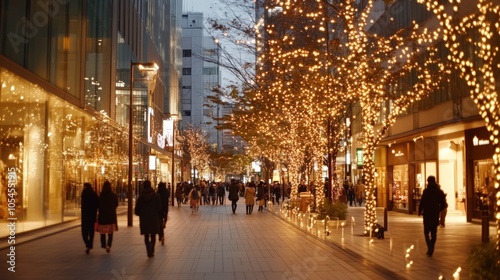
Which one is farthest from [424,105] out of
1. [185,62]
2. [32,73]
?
[185,62]

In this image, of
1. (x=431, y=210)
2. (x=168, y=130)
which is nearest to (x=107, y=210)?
(x=431, y=210)

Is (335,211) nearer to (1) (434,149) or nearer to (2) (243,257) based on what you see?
(1) (434,149)

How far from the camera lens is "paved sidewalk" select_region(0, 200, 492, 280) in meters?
12.5

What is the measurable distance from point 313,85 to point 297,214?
7.63 metres

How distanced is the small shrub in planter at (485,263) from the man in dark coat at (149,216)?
8.53 meters

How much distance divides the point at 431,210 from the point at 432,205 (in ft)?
0.48

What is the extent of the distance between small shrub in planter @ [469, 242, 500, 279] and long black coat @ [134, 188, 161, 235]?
8.52 m

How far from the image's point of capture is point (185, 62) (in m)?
127

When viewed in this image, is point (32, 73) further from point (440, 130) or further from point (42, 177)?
point (440, 130)

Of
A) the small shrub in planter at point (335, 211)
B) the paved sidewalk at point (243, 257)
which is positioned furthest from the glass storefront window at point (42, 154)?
the small shrub in planter at point (335, 211)

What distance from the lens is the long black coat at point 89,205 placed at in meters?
16.4

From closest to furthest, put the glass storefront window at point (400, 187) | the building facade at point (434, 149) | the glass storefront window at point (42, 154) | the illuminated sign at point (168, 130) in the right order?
the glass storefront window at point (42, 154) → the building facade at point (434, 149) → the glass storefront window at point (400, 187) → the illuminated sign at point (168, 130)

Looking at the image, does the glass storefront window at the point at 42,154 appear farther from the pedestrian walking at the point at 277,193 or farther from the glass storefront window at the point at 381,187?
the pedestrian walking at the point at 277,193

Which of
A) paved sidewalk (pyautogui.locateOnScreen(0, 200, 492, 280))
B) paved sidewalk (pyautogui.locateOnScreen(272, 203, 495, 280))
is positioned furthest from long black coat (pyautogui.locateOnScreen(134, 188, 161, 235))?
paved sidewalk (pyautogui.locateOnScreen(272, 203, 495, 280))
